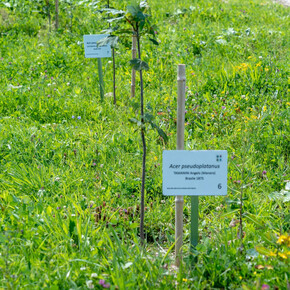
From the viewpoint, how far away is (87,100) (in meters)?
5.08

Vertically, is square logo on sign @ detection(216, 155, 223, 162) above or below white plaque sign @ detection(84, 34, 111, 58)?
below

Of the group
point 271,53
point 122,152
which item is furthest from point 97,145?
point 271,53

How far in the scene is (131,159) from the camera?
149 inches

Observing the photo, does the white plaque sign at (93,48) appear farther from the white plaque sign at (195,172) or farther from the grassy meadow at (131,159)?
the white plaque sign at (195,172)

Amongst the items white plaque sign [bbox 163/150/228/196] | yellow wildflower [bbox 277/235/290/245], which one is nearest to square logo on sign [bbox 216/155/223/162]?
white plaque sign [bbox 163/150/228/196]

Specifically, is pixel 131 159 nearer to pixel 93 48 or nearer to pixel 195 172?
pixel 195 172

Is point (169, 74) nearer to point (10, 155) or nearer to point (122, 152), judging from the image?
point (122, 152)

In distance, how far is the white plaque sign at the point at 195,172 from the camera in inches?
94.0

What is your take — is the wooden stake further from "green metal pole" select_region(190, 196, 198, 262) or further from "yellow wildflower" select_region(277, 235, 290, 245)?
"yellow wildflower" select_region(277, 235, 290, 245)

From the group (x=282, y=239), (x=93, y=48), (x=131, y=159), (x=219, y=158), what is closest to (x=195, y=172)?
(x=219, y=158)

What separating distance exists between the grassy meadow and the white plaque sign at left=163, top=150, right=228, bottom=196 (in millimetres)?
166

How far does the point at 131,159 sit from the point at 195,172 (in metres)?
1.42

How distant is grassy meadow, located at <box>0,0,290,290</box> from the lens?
238 cm

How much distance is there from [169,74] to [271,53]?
64.0 inches
